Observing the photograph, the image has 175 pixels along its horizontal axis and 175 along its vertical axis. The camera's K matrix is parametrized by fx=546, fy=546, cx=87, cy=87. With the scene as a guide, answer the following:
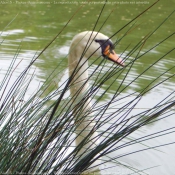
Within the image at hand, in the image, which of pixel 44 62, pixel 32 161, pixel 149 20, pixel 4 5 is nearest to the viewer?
pixel 32 161

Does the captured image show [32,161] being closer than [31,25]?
Yes

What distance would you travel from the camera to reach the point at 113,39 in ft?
26.3

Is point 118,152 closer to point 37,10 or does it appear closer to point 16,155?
point 16,155

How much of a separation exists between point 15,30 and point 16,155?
21.7ft

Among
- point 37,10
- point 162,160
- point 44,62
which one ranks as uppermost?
point 37,10

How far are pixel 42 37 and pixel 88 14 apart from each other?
221cm

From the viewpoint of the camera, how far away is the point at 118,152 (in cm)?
442

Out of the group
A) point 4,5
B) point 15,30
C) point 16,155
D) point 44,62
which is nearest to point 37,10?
point 4,5

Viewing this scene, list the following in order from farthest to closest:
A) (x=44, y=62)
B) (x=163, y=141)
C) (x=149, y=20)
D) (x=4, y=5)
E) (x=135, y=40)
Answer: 1. (x=4, y=5)
2. (x=149, y=20)
3. (x=135, y=40)
4. (x=44, y=62)
5. (x=163, y=141)

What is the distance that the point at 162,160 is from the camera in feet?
14.4

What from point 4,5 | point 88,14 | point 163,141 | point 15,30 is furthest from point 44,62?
point 4,5

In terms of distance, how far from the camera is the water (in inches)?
179

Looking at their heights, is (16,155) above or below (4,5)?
below

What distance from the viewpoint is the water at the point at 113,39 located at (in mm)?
4543
